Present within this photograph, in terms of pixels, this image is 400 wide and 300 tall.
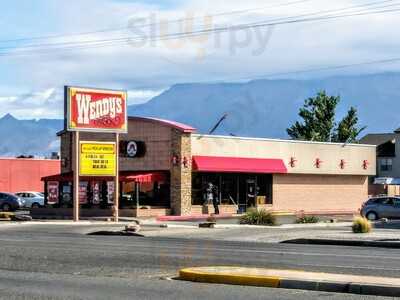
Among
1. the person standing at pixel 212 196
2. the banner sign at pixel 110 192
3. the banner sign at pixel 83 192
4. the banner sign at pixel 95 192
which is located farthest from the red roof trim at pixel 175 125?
the banner sign at pixel 83 192

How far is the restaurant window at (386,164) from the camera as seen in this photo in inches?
3890

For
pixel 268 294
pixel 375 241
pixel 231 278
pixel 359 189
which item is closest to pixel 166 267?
pixel 231 278

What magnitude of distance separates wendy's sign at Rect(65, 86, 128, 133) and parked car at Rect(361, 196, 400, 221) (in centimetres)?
1339

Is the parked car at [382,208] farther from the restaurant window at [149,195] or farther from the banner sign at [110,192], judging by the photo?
the banner sign at [110,192]

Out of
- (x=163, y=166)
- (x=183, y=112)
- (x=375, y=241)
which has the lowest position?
(x=375, y=241)

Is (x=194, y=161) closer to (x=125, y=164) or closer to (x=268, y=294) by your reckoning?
(x=125, y=164)

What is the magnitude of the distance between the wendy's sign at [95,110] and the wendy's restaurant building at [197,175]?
166 inches

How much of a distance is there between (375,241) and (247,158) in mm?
24235

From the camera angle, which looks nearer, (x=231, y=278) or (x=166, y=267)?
(x=231, y=278)

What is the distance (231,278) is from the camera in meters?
13.4

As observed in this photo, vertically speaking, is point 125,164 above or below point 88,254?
above

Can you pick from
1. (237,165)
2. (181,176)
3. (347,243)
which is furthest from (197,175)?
(347,243)

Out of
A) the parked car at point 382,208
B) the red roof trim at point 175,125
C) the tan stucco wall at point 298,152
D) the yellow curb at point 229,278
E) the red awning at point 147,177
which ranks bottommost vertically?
the yellow curb at point 229,278

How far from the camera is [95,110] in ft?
134
